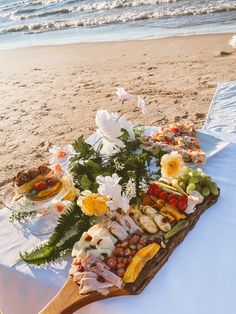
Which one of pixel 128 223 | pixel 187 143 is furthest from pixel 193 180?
pixel 187 143

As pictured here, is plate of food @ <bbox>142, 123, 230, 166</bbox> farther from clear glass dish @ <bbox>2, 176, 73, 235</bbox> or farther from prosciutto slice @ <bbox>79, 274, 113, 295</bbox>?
prosciutto slice @ <bbox>79, 274, 113, 295</bbox>

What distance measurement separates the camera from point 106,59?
779 cm

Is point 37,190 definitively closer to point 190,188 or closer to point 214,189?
point 190,188

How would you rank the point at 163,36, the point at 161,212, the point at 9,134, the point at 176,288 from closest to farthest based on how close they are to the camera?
1. the point at 176,288
2. the point at 161,212
3. the point at 9,134
4. the point at 163,36

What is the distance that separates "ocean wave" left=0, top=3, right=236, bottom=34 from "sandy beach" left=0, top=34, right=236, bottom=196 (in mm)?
2534

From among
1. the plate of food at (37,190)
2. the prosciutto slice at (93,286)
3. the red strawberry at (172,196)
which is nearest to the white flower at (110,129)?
the plate of food at (37,190)

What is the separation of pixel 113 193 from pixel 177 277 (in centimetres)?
47

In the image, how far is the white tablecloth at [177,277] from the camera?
5.40 ft

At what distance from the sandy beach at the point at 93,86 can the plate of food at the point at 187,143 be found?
160 cm

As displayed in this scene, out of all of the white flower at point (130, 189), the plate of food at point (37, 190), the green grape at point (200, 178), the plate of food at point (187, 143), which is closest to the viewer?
the white flower at point (130, 189)

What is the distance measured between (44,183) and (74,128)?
9.40 feet

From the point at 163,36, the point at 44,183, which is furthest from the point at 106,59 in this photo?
the point at 44,183

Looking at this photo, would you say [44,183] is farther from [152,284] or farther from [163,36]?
[163,36]

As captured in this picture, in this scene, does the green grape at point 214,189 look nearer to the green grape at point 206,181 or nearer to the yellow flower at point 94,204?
the green grape at point 206,181
